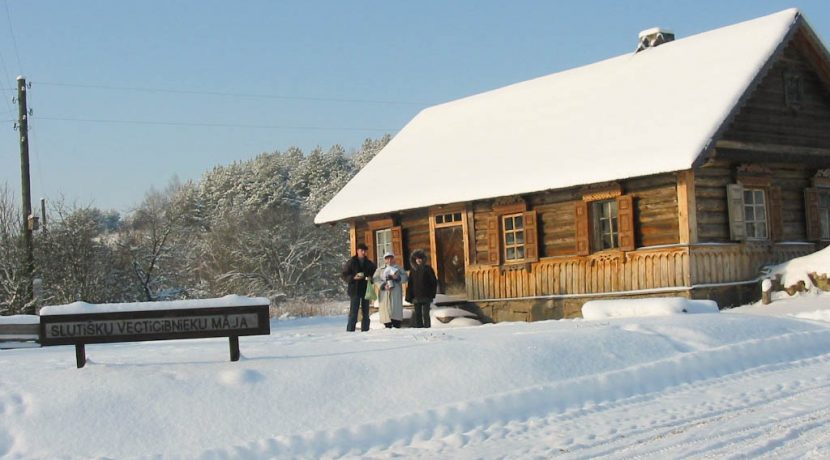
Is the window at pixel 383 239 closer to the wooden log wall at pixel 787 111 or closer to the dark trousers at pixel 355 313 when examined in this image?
the dark trousers at pixel 355 313

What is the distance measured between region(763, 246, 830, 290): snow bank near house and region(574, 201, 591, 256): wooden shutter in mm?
3857

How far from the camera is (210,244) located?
5509cm

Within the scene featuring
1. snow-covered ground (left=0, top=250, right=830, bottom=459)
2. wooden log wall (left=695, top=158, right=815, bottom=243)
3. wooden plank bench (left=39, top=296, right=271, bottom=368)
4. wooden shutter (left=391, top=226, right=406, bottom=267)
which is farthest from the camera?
wooden shutter (left=391, top=226, right=406, bottom=267)

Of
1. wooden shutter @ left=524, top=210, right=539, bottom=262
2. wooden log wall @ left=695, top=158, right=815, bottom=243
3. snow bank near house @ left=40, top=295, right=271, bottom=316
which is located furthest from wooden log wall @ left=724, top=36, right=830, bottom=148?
snow bank near house @ left=40, top=295, right=271, bottom=316

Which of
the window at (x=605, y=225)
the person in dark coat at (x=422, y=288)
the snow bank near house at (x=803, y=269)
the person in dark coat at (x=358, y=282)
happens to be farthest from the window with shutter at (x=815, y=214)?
the person in dark coat at (x=358, y=282)

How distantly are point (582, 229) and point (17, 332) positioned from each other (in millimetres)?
13279

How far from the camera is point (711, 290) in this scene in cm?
1998

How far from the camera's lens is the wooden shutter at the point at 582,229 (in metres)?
21.6

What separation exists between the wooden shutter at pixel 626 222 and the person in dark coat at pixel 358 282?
18.9 feet

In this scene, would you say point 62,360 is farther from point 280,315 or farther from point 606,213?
point 280,315

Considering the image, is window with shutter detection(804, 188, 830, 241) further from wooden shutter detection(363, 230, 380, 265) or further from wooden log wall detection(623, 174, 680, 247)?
wooden shutter detection(363, 230, 380, 265)

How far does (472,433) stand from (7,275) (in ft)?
Answer: 77.4

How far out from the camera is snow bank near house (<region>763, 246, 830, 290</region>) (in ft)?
66.3

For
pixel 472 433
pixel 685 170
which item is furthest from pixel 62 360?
pixel 685 170
